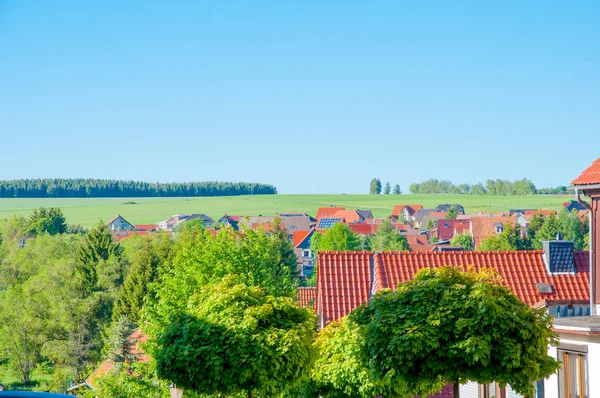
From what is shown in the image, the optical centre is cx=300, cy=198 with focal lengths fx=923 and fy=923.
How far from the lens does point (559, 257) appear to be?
94.2ft

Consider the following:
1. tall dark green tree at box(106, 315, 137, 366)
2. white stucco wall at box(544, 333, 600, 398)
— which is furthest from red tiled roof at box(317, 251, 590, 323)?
tall dark green tree at box(106, 315, 137, 366)

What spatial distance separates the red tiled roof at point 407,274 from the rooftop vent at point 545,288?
0.12 metres

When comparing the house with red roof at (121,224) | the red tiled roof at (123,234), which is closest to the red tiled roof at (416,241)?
the red tiled roof at (123,234)

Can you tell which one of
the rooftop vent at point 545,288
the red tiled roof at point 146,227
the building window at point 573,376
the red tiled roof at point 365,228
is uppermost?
the rooftop vent at point 545,288

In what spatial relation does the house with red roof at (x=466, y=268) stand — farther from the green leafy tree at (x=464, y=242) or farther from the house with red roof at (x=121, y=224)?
the house with red roof at (x=121, y=224)

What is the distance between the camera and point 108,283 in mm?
83375

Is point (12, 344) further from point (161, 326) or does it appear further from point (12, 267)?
point (161, 326)

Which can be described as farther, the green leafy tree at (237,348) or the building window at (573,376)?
the building window at (573,376)

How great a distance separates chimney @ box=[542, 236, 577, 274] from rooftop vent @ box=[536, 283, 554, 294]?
1.03 meters

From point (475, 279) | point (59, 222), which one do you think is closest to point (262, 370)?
point (475, 279)

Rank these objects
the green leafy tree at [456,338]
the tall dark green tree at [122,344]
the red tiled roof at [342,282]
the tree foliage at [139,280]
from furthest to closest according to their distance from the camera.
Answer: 1. the tree foliage at [139,280]
2. the tall dark green tree at [122,344]
3. the red tiled roof at [342,282]
4. the green leafy tree at [456,338]

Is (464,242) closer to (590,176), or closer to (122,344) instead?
(122,344)

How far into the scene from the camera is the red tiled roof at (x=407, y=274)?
27359 mm

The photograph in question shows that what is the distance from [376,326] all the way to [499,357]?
1882 millimetres
